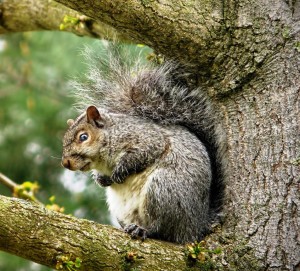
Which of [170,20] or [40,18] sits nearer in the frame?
[170,20]

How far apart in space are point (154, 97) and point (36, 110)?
82.8 inches

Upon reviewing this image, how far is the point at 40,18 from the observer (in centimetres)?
352

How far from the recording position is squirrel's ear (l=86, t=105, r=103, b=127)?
2967 millimetres

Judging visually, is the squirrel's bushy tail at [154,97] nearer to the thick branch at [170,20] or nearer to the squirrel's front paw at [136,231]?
the thick branch at [170,20]

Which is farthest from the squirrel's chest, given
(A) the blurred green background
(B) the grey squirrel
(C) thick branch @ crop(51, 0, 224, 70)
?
(A) the blurred green background

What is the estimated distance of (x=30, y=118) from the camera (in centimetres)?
505

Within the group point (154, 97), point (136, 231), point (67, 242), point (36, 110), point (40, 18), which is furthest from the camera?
point (36, 110)

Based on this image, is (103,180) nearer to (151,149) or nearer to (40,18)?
(151,149)

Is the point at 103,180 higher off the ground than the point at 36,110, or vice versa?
the point at 36,110

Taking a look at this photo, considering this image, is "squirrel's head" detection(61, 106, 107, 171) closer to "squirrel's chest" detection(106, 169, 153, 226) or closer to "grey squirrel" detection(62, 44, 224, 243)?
"grey squirrel" detection(62, 44, 224, 243)

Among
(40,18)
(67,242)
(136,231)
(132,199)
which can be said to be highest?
(40,18)

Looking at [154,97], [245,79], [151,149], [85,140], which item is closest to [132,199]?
[151,149]

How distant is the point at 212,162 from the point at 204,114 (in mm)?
205

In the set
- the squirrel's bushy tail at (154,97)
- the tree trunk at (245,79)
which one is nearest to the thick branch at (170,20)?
the tree trunk at (245,79)
